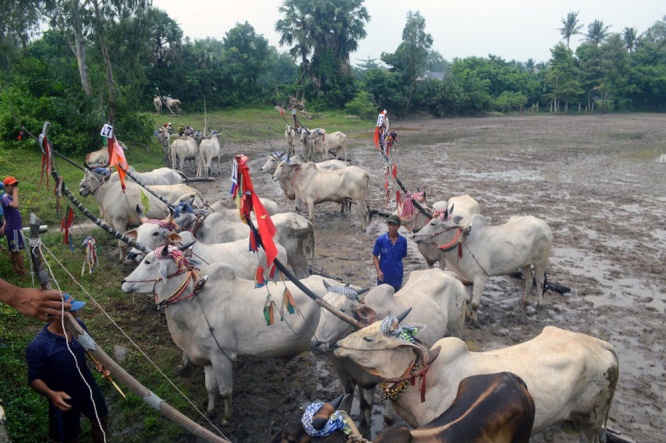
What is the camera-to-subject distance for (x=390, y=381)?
432 centimetres

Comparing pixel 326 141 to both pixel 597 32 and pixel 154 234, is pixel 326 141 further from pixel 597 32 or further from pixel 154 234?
pixel 597 32

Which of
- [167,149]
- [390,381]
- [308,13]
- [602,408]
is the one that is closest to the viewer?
[390,381]

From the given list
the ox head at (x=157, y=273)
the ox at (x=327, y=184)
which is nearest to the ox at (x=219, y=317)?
the ox head at (x=157, y=273)

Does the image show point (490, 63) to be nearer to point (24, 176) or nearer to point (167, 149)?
point (167, 149)

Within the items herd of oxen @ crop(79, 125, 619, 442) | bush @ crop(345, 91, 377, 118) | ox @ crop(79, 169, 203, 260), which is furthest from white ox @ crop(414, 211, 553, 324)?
bush @ crop(345, 91, 377, 118)

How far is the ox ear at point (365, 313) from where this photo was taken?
17.6 ft

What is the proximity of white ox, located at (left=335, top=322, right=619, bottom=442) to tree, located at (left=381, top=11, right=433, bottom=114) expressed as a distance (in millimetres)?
45291

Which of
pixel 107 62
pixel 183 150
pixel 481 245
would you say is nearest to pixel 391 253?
pixel 481 245

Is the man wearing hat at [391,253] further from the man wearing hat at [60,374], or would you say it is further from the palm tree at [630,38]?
the palm tree at [630,38]

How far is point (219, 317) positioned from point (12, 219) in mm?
4895

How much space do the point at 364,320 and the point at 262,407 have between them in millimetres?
1910

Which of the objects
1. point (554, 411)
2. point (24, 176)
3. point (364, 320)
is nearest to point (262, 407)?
point (364, 320)

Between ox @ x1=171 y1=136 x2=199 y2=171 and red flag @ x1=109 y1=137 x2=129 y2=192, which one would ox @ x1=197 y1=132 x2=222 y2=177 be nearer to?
ox @ x1=171 y1=136 x2=199 y2=171

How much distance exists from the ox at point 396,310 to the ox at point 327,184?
6675mm
